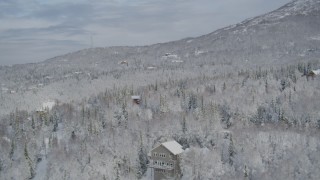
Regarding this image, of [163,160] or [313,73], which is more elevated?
[313,73]

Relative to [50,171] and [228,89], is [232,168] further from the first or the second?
[228,89]

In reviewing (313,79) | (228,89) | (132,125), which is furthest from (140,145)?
(313,79)

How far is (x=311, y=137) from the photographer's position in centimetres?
9475

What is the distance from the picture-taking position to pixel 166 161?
298ft

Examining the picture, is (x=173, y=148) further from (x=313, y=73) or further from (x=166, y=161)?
(x=313, y=73)

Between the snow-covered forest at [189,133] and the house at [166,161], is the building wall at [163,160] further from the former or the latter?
the snow-covered forest at [189,133]

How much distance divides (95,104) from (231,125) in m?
55.3

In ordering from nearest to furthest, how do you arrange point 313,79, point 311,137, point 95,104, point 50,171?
point 311,137, point 50,171, point 313,79, point 95,104

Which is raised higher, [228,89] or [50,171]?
[228,89]

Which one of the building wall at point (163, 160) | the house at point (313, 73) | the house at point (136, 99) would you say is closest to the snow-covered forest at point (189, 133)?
the house at point (136, 99)

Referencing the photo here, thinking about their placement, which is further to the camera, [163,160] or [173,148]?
[173,148]

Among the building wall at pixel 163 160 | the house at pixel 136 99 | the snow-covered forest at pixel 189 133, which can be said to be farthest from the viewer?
the house at pixel 136 99

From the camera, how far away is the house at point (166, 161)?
8970cm

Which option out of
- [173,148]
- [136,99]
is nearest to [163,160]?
[173,148]
